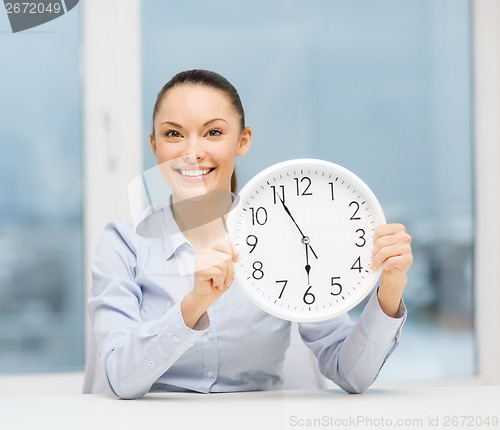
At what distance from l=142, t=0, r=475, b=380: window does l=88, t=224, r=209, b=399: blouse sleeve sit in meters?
0.72

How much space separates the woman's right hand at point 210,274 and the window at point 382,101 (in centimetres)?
92

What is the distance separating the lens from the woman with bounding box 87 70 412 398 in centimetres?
94

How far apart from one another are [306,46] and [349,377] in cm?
119

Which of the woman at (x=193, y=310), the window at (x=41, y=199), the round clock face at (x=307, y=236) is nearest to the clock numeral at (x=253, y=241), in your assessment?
the round clock face at (x=307, y=236)

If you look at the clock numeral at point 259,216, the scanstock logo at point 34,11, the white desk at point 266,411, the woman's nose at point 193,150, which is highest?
the scanstock logo at point 34,11

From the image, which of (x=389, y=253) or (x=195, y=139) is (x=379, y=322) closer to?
(x=389, y=253)

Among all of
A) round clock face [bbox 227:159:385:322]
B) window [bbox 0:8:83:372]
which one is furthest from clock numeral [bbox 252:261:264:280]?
window [bbox 0:8:83:372]

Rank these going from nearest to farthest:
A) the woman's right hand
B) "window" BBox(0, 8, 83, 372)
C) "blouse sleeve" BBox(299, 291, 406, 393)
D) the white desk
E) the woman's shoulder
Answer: the white desk
the woman's right hand
"blouse sleeve" BBox(299, 291, 406, 393)
the woman's shoulder
"window" BBox(0, 8, 83, 372)

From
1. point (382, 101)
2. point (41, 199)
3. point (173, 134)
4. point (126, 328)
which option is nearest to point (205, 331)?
point (126, 328)

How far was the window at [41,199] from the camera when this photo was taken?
1805 millimetres

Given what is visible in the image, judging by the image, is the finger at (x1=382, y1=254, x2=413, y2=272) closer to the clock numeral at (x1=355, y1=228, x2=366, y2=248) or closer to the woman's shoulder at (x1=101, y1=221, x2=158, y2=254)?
the clock numeral at (x1=355, y1=228, x2=366, y2=248)

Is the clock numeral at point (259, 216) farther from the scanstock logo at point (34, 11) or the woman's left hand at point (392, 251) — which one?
the scanstock logo at point (34, 11)

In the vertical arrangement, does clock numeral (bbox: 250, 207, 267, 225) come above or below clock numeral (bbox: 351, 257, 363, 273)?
above

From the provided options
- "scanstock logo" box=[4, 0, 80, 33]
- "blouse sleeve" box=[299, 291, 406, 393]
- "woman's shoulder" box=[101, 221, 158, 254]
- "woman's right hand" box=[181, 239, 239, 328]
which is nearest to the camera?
"woman's right hand" box=[181, 239, 239, 328]
